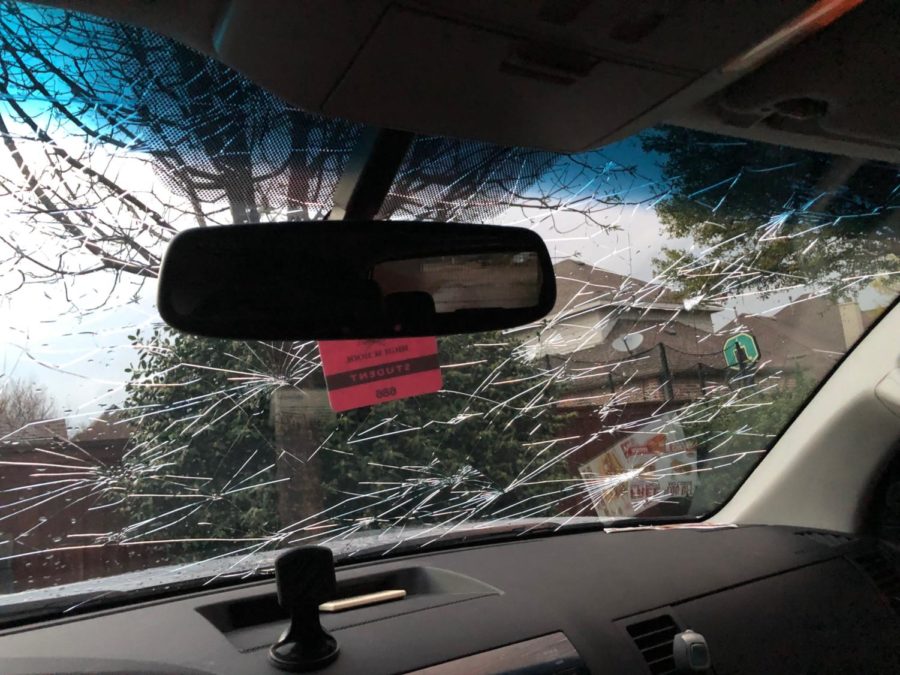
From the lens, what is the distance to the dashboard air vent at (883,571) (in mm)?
3564

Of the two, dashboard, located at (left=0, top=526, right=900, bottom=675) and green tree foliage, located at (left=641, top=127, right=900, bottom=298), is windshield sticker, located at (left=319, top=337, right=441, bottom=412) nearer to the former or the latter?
dashboard, located at (left=0, top=526, right=900, bottom=675)

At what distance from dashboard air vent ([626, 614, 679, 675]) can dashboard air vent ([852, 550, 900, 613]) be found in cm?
131

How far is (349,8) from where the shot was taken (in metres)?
1.56

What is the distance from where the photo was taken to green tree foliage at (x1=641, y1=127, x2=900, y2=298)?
3.25 metres

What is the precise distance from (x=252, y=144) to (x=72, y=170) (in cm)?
54

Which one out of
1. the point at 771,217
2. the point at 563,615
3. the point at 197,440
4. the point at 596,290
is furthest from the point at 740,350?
the point at 197,440

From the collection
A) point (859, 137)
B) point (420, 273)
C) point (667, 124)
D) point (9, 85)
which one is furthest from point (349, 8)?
point (859, 137)

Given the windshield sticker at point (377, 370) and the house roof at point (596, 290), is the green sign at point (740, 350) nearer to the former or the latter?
the house roof at point (596, 290)

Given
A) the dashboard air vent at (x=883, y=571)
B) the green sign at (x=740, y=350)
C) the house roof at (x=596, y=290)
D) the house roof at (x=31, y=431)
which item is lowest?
the dashboard air vent at (x=883, y=571)

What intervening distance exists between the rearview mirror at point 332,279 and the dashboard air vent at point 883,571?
244cm

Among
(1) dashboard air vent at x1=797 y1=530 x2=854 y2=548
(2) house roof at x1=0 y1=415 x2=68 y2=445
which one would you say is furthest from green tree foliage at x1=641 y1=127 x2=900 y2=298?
(2) house roof at x1=0 y1=415 x2=68 y2=445

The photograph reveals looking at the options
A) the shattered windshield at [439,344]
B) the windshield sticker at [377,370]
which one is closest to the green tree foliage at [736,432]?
the shattered windshield at [439,344]

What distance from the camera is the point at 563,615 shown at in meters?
2.73

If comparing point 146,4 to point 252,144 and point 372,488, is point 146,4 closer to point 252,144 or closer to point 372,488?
point 252,144
